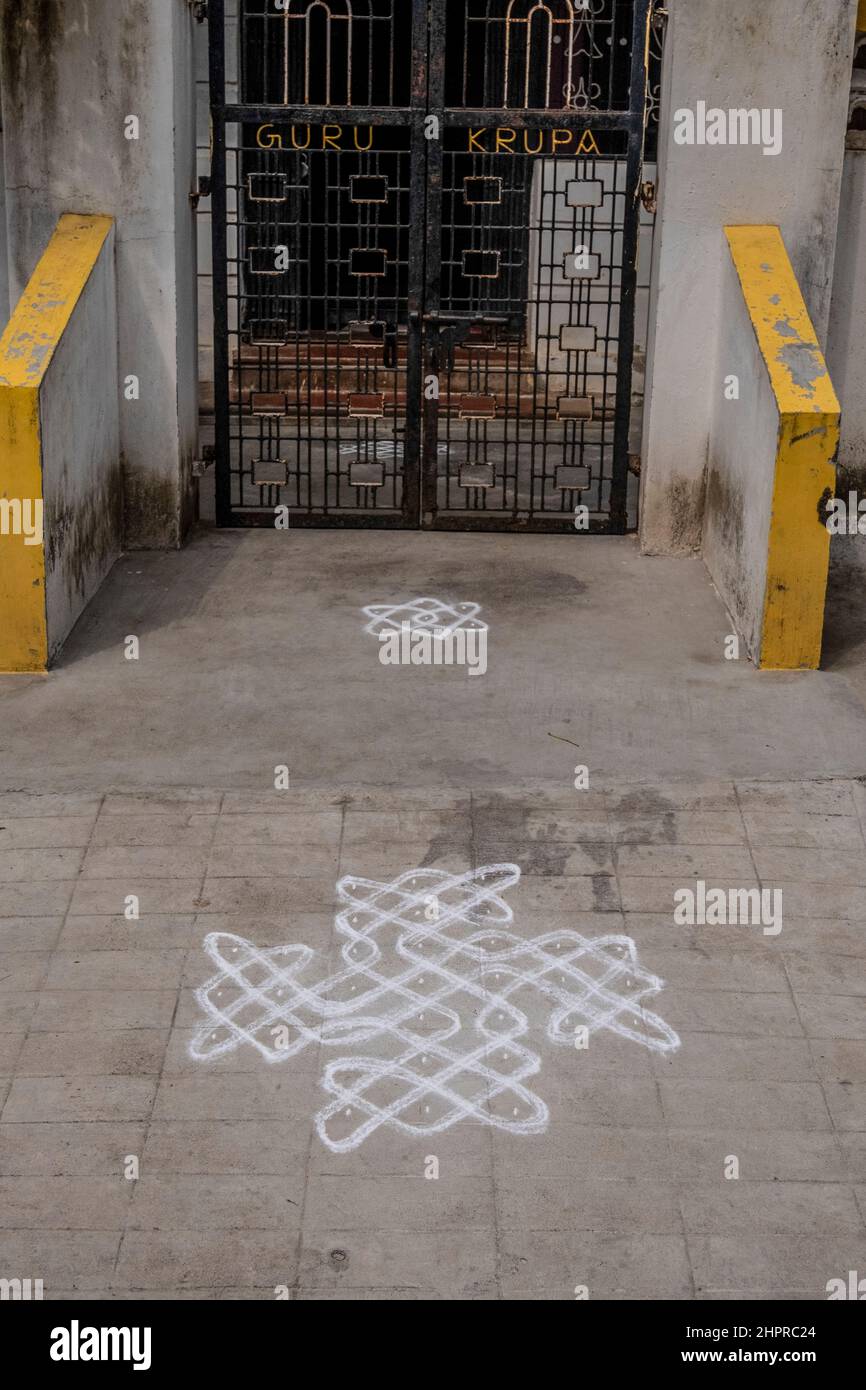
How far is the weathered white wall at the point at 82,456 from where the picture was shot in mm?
8336

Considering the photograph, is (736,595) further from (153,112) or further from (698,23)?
(153,112)

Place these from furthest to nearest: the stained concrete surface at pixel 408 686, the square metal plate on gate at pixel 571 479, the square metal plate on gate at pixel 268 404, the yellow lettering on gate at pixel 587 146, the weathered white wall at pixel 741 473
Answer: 1. the square metal plate on gate at pixel 571 479
2. the square metal plate on gate at pixel 268 404
3. the yellow lettering on gate at pixel 587 146
4. the weathered white wall at pixel 741 473
5. the stained concrete surface at pixel 408 686

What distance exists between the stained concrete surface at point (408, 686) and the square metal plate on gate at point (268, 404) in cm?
85

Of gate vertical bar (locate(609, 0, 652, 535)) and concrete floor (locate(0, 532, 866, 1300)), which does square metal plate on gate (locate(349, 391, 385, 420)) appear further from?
concrete floor (locate(0, 532, 866, 1300))

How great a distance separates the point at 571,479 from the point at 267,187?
136 inches

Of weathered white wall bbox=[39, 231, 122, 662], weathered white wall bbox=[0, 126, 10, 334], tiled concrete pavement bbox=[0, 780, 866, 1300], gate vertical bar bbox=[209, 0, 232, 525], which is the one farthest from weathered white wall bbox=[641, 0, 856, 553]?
weathered white wall bbox=[0, 126, 10, 334]

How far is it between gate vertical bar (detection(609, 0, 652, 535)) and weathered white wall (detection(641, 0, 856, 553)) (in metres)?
0.18

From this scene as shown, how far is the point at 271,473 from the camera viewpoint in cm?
1041

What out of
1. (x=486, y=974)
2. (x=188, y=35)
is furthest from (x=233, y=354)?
(x=486, y=974)

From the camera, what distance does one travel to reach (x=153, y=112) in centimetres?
942

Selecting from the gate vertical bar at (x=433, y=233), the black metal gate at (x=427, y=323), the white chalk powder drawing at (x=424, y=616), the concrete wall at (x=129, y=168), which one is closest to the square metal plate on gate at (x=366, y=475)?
the black metal gate at (x=427, y=323)

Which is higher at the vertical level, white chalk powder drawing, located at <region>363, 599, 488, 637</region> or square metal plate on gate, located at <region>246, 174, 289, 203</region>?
square metal plate on gate, located at <region>246, 174, 289, 203</region>

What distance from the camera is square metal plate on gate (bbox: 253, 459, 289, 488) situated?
1038 cm

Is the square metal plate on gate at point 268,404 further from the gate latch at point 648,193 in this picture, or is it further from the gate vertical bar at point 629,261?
the gate latch at point 648,193
